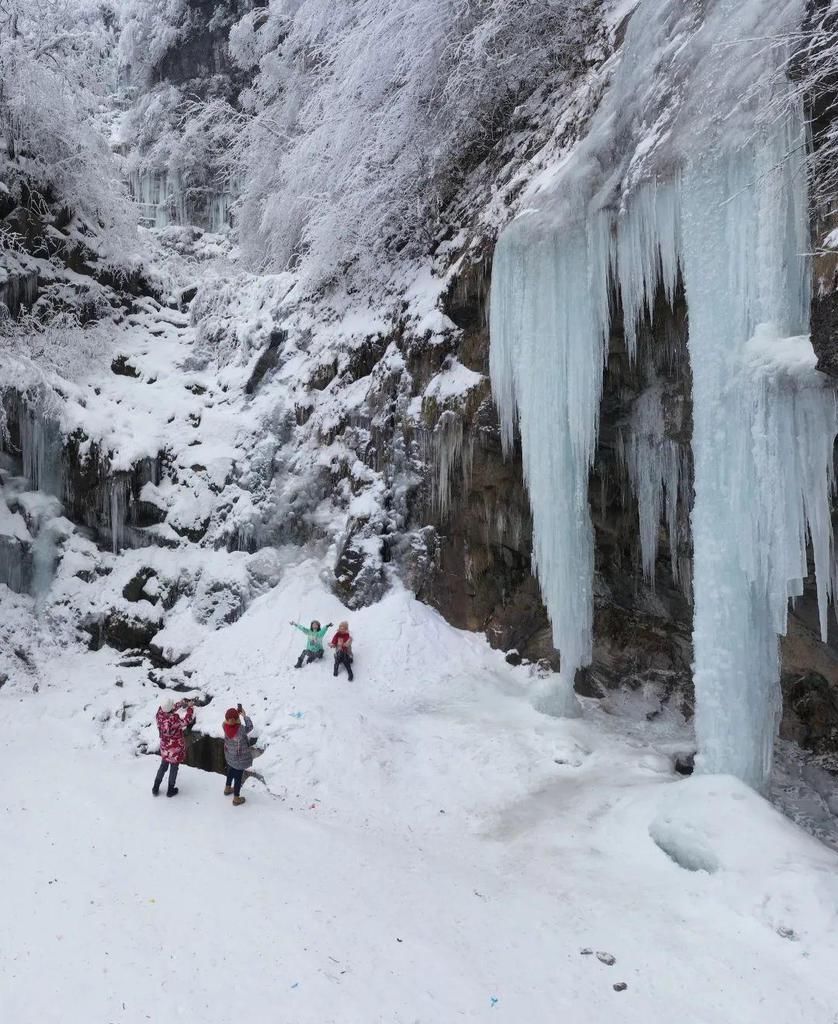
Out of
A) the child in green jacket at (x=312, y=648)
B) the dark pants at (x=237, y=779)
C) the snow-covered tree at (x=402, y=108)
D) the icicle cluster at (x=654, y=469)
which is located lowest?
the dark pants at (x=237, y=779)

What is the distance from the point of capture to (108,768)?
8.36 m

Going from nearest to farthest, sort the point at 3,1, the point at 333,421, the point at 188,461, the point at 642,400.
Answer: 1. the point at 642,400
2. the point at 333,421
3. the point at 188,461
4. the point at 3,1

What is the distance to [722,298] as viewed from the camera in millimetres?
6094

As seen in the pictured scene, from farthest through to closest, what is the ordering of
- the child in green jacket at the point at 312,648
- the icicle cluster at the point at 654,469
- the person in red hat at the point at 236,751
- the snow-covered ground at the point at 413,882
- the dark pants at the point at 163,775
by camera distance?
the child in green jacket at the point at 312,648
the icicle cluster at the point at 654,469
the dark pants at the point at 163,775
the person in red hat at the point at 236,751
the snow-covered ground at the point at 413,882

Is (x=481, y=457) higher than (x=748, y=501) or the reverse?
higher

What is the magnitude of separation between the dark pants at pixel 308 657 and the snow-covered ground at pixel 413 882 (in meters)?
1.36

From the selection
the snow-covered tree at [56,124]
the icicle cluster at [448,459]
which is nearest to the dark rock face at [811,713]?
the icicle cluster at [448,459]

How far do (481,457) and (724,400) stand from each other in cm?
526

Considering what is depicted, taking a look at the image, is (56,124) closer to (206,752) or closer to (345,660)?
(345,660)

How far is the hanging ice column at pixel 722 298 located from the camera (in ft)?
18.1

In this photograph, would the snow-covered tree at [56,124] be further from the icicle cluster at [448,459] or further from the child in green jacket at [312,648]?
the child in green jacket at [312,648]

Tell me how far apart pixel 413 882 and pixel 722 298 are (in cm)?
638

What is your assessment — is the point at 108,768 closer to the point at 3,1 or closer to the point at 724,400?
the point at 724,400

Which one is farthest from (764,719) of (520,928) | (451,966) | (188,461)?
(188,461)
